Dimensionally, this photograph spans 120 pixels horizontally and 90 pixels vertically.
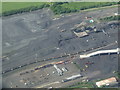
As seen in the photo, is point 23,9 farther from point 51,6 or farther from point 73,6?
point 73,6

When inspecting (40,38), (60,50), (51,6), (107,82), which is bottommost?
(107,82)

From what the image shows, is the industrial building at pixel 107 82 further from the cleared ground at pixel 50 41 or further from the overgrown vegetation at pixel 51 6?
the overgrown vegetation at pixel 51 6

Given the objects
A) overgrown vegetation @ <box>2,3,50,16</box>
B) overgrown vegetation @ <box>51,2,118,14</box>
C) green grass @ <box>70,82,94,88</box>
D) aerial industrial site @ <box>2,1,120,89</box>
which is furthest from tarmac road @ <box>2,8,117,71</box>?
green grass @ <box>70,82,94,88</box>

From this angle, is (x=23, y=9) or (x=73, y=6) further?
(x=73, y=6)

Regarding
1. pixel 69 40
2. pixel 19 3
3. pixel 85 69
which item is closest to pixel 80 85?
pixel 85 69

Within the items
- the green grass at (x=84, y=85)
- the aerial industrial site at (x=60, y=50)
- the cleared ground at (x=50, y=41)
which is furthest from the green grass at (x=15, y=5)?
the green grass at (x=84, y=85)

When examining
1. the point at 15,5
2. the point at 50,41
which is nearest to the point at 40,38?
the point at 50,41

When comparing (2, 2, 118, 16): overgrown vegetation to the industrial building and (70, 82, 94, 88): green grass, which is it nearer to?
(70, 82, 94, 88): green grass

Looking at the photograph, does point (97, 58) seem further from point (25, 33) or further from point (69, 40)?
point (25, 33)

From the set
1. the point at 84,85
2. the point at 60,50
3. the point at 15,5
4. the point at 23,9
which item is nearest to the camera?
the point at 84,85
